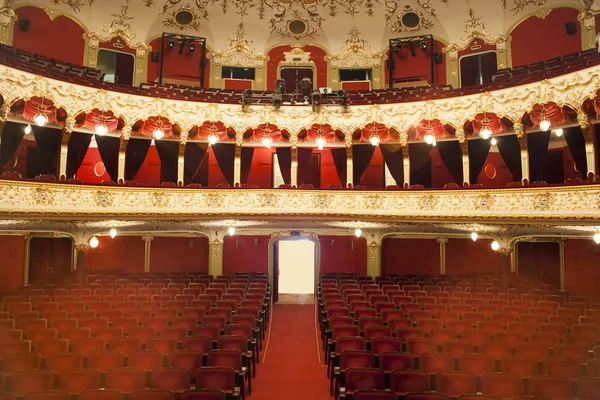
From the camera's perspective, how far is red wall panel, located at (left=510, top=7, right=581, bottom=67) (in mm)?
15391

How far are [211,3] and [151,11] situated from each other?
229 cm

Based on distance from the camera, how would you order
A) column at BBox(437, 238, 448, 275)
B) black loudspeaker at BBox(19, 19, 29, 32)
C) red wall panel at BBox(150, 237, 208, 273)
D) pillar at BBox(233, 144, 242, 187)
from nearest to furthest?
black loudspeaker at BBox(19, 19, 29, 32)
pillar at BBox(233, 144, 242, 187)
column at BBox(437, 238, 448, 275)
red wall panel at BBox(150, 237, 208, 273)

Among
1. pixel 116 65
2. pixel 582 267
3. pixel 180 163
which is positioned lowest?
pixel 582 267

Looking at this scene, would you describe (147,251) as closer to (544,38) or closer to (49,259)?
(49,259)

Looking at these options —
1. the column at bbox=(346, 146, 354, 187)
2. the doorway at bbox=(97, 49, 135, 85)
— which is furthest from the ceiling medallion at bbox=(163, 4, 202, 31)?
the column at bbox=(346, 146, 354, 187)

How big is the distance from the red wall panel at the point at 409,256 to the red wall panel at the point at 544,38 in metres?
7.44

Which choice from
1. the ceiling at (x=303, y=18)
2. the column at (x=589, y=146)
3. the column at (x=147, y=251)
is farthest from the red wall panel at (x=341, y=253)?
the ceiling at (x=303, y=18)

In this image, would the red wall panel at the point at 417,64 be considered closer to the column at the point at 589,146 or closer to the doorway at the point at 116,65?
the column at the point at 589,146

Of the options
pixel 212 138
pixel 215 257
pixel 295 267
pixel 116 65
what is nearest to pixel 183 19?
pixel 116 65

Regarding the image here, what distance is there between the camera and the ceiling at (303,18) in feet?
55.3

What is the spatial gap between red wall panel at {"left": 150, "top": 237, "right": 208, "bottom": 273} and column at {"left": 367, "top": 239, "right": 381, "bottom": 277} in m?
6.12

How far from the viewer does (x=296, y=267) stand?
17.6 metres

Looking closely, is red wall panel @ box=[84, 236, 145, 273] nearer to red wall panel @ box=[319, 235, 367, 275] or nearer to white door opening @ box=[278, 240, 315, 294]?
white door opening @ box=[278, 240, 315, 294]

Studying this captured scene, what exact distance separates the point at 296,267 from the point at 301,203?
159 inches
